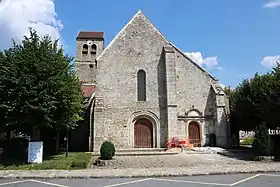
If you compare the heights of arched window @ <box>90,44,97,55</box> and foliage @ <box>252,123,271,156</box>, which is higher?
arched window @ <box>90,44,97,55</box>

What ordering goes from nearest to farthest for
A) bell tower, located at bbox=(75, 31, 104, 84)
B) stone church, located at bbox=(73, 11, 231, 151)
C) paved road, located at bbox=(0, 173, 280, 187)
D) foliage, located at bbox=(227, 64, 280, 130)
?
paved road, located at bbox=(0, 173, 280, 187) < foliage, located at bbox=(227, 64, 280, 130) < stone church, located at bbox=(73, 11, 231, 151) < bell tower, located at bbox=(75, 31, 104, 84)

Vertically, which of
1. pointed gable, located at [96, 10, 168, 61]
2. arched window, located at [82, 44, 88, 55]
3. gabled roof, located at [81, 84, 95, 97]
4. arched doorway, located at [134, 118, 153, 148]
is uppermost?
arched window, located at [82, 44, 88, 55]

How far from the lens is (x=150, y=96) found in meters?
26.9

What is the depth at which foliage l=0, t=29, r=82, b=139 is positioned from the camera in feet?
55.1

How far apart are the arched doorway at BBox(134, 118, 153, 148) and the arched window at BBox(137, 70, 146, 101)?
2136 mm

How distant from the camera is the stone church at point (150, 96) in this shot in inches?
1029

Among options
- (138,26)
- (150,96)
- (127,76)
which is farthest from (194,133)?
(138,26)

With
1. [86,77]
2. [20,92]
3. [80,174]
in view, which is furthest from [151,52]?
[86,77]

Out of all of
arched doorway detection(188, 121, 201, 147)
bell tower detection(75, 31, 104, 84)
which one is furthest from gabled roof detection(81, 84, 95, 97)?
arched doorway detection(188, 121, 201, 147)

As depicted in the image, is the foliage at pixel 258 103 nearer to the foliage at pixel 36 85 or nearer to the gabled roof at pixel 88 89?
the foliage at pixel 36 85

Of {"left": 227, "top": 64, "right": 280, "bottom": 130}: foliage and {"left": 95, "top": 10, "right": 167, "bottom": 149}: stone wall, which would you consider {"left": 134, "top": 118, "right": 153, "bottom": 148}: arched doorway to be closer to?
{"left": 95, "top": 10, "right": 167, "bottom": 149}: stone wall

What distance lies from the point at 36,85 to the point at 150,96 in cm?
1204

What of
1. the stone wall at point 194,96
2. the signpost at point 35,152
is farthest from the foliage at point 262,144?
the signpost at point 35,152

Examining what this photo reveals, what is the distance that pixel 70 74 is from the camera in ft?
63.9
